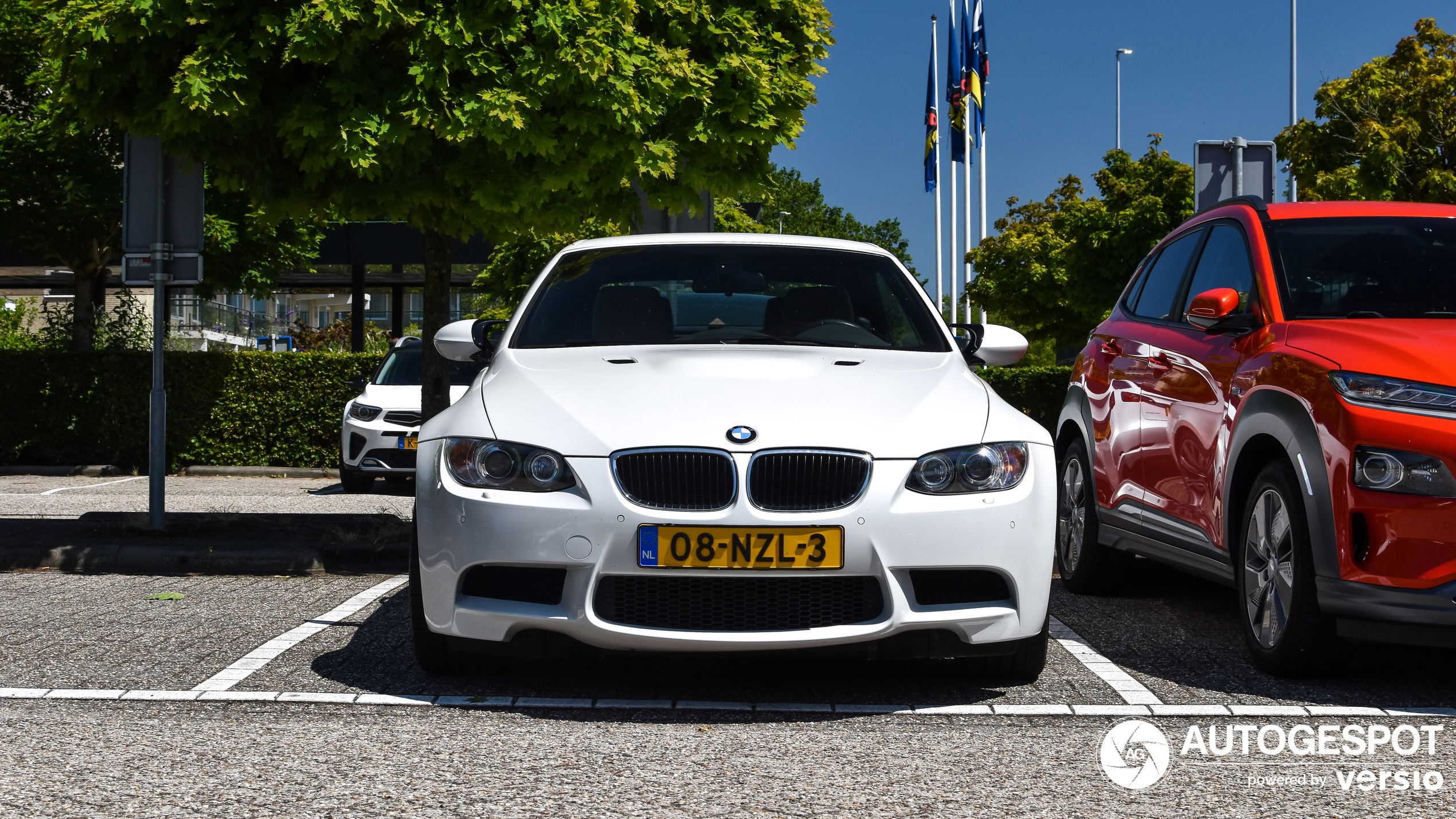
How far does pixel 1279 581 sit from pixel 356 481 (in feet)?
35.4

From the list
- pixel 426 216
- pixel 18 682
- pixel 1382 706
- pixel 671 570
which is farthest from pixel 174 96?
pixel 1382 706

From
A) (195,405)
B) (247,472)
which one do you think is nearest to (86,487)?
(247,472)

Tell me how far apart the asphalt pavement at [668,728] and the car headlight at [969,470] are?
0.69 m

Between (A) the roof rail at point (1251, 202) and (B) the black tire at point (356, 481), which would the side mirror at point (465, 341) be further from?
(B) the black tire at point (356, 481)

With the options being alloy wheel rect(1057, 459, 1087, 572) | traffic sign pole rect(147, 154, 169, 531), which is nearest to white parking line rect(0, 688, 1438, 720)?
alloy wheel rect(1057, 459, 1087, 572)

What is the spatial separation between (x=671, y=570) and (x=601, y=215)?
20.6 ft

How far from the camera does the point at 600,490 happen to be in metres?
4.28

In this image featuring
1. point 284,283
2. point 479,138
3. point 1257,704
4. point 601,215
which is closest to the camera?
point 1257,704

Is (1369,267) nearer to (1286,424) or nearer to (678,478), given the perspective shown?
(1286,424)

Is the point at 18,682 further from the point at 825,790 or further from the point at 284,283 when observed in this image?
the point at 284,283

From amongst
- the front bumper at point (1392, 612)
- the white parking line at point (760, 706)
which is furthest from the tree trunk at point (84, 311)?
the front bumper at point (1392, 612)

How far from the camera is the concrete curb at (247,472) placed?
16953 millimetres

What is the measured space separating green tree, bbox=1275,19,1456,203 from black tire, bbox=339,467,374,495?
1280 cm

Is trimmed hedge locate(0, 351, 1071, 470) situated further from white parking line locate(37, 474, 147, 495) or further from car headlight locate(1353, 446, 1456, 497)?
car headlight locate(1353, 446, 1456, 497)
